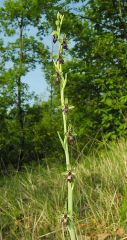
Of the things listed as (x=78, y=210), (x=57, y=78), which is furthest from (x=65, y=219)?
(x=78, y=210)

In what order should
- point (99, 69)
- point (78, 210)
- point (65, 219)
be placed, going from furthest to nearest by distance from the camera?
point (99, 69), point (78, 210), point (65, 219)

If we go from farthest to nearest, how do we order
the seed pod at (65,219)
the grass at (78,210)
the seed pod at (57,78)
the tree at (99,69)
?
the tree at (99,69), the grass at (78,210), the seed pod at (57,78), the seed pod at (65,219)

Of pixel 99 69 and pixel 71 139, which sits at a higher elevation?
pixel 99 69

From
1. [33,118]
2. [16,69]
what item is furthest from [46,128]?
[16,69]

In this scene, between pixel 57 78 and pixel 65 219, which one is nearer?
pixel 65 219

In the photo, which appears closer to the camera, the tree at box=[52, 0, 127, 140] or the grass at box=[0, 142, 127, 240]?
the grass at box=[0, 142, 127, 240]

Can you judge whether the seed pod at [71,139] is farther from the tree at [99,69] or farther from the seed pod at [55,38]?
the tree at [99,69]

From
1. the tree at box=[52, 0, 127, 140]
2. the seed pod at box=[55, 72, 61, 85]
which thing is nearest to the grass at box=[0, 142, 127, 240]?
the seed pod at box=[55, 72, 61, 85]

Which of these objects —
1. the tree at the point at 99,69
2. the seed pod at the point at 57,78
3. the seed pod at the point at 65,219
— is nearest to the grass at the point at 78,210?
the seed pod at the point at 65,219

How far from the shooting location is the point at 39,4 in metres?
15.5

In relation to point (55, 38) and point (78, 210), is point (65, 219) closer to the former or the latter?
point (55, 38)

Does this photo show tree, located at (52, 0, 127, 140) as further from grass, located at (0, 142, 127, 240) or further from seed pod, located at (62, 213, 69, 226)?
seed pod, located at (62, 213, 69, 226)

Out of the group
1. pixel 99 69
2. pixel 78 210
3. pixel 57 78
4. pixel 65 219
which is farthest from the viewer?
pixel 99 69

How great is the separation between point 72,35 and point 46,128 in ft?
28.4
